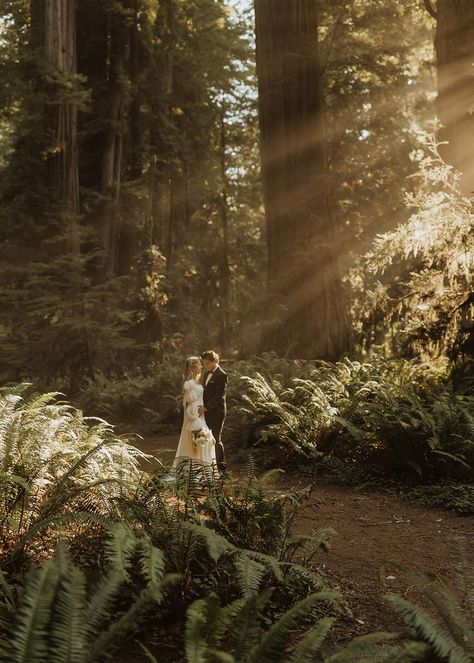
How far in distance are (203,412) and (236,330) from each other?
56.6 ft

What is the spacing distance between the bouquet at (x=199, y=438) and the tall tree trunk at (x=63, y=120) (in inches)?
371

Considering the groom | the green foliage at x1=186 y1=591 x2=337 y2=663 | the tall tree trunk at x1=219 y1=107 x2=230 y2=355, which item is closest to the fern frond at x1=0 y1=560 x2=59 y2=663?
the green foliage at x1=186 y1=591 x2=337 y2=663

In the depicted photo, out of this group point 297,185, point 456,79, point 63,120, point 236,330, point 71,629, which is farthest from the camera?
point 236,330

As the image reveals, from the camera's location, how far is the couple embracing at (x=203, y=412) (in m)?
8.72

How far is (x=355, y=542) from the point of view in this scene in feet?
21.2

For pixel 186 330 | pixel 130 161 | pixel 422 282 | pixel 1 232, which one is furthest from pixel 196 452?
pixel 130 161

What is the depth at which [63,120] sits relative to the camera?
1678 cm

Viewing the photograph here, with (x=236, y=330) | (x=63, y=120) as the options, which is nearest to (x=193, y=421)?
(x=63, y=120)

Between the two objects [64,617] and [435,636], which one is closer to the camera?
[64,617]

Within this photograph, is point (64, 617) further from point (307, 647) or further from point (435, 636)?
point (435, 636)

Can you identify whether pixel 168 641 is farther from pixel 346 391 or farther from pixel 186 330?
pixel 186 330

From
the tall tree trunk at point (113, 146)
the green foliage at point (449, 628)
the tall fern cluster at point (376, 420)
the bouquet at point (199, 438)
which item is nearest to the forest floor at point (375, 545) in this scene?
the green foliage at point (449, 628)

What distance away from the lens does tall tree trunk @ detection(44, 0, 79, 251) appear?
16656mm

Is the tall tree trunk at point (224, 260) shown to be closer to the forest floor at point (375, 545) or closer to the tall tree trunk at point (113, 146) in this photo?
the tall tree trunk at point (113, 146)
